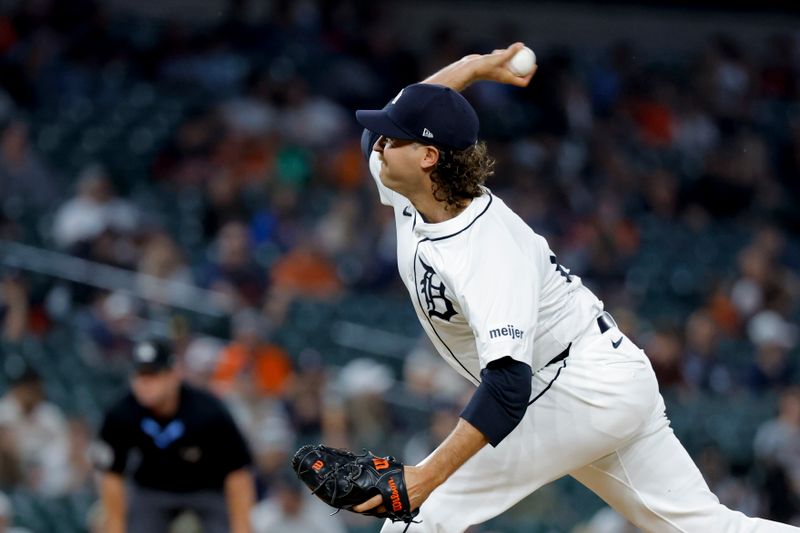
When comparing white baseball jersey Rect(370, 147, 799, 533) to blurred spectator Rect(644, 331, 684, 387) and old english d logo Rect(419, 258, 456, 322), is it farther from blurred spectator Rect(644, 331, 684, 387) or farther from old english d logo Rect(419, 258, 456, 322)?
blurred spectator Rect(644, 331, 684, 387)

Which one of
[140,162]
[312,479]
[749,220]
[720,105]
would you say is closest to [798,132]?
[720,105]

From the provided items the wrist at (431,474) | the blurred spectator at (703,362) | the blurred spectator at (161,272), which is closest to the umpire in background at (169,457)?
the wrist at (431,474)

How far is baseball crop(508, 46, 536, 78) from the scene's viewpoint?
4.14 meters

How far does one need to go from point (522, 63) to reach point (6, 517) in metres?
3.72

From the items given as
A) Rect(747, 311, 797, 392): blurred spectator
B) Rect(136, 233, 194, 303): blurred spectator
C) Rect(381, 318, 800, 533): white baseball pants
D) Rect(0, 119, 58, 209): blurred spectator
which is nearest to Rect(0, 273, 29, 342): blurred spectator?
Rect(136, 233, 194, 303): blurred spectator

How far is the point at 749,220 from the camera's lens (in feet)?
42.2

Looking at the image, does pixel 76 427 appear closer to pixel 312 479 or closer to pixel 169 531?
pixel 169 531

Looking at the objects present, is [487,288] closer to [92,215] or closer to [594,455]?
[594,455]

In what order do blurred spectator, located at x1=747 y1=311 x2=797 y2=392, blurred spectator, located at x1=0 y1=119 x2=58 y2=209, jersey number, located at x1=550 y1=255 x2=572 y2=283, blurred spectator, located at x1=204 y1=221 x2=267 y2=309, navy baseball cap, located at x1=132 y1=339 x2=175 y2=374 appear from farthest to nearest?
blurred spectator, located at x1=747 y1=311 x2=797 y2=392 < blurred spectator, located at x1=0 y1=119 x2=58 y2=209 < blurred spectator, located at x1=204 y1=221 x2=267 y2=309 < navy baseball cap, located at x1=132 y1=339 x2=175 y2=374 < jersey number, located at x1=550 y1=255 x2=572 y2=283

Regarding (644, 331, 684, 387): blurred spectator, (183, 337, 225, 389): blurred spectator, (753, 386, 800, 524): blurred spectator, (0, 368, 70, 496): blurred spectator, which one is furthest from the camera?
(644, 331, 684, 387): blurred spectator

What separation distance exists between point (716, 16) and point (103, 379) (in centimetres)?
1048

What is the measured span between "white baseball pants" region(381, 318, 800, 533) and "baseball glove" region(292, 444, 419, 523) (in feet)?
1.40

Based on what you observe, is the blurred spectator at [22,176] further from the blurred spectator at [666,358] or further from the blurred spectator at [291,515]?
the blurred spectator at [666,358]

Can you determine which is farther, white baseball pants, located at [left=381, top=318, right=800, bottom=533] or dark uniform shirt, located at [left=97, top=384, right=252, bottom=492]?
dark uniform shirt, located at [left=97, top=384, right=252, bottom=492]
